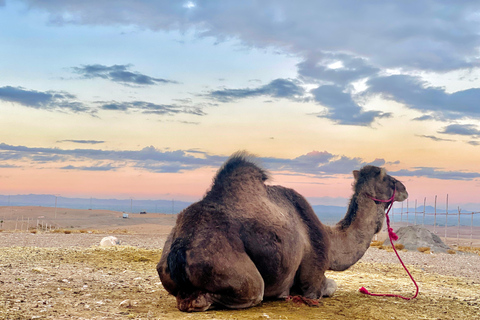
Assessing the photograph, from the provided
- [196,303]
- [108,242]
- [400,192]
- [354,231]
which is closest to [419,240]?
[108,242]

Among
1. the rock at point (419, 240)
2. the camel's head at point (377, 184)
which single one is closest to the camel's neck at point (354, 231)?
the camel's head at point (377, 184)

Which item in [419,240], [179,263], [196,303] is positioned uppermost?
[179,263]

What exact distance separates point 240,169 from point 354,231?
9.90 ft

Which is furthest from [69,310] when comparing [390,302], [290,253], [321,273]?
[390,302]

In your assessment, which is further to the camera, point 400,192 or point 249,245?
point 400,192

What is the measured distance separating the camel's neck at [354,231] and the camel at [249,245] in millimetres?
20

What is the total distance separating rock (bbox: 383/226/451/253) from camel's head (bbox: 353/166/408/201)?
64.7 feet

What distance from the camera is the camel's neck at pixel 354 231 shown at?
929 centimetres

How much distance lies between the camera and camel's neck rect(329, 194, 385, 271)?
30.5ft

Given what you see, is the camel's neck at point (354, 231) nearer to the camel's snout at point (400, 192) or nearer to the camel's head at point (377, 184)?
the camel's head at point (377, 184)

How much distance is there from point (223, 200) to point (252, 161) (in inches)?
51.6

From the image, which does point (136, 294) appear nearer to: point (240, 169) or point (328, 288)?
point (240, 169)

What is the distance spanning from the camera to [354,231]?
965 cm

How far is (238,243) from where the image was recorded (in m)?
7.01
